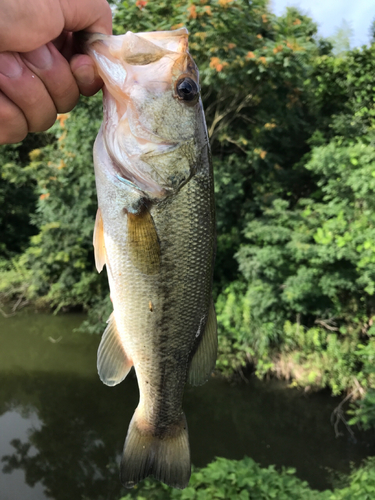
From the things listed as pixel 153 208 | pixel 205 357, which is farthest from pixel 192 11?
pixel 205 357

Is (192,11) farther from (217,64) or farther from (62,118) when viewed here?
(62,118)

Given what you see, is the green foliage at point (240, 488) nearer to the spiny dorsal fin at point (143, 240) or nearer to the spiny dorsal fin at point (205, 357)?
the spiny dorsal fin at point (205, 357)

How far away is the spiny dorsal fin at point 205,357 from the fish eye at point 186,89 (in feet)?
Result: 2.68

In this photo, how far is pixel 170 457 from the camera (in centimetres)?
148

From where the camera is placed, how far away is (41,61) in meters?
1.18

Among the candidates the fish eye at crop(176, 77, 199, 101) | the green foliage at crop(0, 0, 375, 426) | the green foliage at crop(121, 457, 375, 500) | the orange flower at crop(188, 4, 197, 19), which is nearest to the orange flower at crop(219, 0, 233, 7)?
the green foliage at crop(0, 0, 375, 426)

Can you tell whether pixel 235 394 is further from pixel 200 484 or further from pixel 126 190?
pixel 126 190

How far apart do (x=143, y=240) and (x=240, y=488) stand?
2871 millimetres

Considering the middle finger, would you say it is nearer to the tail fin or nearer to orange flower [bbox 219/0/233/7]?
the tail fin

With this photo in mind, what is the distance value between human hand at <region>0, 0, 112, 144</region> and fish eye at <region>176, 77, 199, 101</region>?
302mm

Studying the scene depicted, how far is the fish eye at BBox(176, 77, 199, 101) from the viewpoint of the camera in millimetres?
1193

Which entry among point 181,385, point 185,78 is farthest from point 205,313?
point 185,78

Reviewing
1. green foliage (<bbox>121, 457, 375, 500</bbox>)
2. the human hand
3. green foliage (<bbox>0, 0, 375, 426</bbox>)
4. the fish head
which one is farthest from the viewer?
green foliage (<bbox>0, 0, 375, 426</bbox>)

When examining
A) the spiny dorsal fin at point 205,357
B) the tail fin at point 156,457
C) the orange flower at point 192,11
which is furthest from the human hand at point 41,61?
the orange flower at point 192,11
